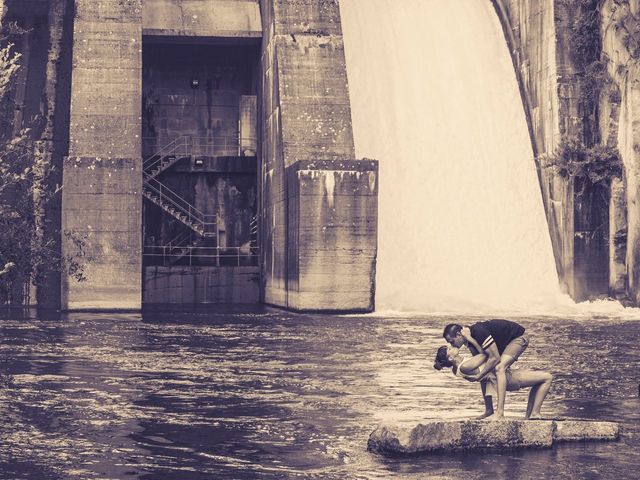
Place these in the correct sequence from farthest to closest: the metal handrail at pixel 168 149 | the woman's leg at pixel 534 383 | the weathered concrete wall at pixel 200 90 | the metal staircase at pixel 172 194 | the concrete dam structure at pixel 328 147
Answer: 1. the weathered concrete wall at pixel 200 90
2. the metal handrail at pixel 168 149
3. the metal staircase at pixel 172 194
4. the concrete dam structure at pixel 328 147
5. the woman's leg at pixel 534 383

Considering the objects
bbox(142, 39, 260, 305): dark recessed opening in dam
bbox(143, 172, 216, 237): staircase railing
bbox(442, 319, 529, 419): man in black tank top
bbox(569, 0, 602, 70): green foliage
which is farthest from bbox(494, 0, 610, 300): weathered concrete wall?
bbox(442, 319, 529, 419): man in black tank top

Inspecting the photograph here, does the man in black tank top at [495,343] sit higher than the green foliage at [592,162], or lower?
lower

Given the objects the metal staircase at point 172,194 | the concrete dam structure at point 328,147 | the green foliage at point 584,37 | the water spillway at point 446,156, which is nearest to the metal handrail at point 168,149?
the metal staircase at point 172,194

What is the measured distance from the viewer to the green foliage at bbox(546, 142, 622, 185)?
40906 millimetres

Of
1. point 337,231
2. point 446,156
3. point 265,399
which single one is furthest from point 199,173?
point 265,399

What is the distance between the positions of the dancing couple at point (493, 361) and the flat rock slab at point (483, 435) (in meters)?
0.30

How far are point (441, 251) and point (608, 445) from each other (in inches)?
1121

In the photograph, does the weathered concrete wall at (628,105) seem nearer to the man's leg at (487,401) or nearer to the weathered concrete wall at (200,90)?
the weathered concrete wall at (200,90)

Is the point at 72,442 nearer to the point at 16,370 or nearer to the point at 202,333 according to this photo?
the point at 16,370

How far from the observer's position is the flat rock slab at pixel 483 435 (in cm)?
1401

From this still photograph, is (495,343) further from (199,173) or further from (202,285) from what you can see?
(199,173)

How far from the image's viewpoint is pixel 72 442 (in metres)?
14.5

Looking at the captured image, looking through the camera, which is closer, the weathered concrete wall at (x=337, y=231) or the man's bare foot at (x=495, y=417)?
the man's bare foot at (x=495, y=417)

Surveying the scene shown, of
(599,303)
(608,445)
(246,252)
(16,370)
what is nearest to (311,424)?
(608,445)
